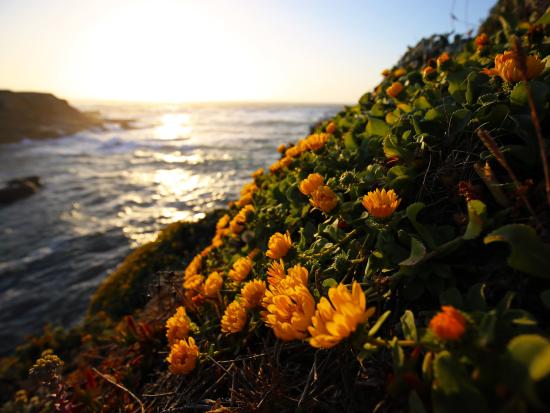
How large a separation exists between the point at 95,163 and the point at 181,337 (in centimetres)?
2492

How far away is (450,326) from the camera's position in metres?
1.03

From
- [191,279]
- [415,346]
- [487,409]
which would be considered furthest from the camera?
[191,279]

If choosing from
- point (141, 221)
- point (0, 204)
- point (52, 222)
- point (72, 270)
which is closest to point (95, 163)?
point (0, 204)

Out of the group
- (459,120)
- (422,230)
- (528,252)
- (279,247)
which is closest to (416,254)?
(422,230)

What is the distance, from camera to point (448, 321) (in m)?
1.04

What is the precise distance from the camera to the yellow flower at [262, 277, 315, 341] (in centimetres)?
134

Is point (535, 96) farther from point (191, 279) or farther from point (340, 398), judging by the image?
point (191, 279)

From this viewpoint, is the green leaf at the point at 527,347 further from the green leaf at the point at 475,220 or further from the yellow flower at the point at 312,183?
the yellow flower at the point at 312,183

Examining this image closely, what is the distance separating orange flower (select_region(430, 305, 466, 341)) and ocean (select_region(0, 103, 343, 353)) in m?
8.17

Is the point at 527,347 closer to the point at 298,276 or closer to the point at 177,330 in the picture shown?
the point at 298,276

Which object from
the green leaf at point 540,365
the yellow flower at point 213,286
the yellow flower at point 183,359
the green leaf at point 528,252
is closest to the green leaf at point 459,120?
the green leaf at point 528,252

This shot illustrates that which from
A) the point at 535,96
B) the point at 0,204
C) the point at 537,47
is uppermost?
the point at 537,47

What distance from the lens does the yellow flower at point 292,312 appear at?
4.41 ft

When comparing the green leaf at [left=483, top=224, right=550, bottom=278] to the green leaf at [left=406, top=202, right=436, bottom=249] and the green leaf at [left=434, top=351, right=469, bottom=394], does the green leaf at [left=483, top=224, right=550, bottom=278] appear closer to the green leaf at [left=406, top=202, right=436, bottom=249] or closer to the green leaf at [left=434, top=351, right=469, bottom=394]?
the green leaf at [left=406, top=202, right=436, bottom=249]
